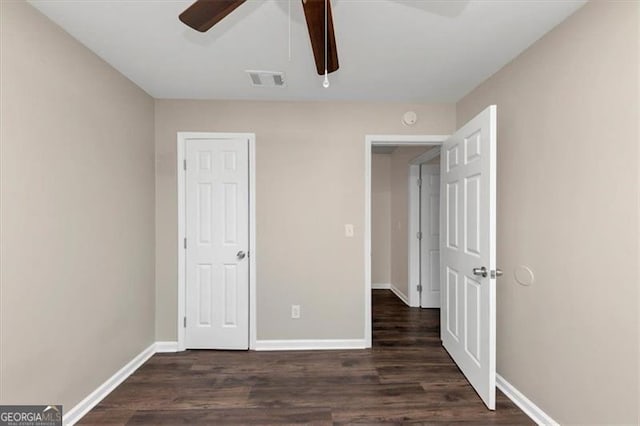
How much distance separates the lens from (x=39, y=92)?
1628 millimetres

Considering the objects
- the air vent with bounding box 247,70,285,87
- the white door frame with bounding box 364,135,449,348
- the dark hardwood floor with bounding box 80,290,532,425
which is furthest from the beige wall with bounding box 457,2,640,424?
the air vent with bounding box 247,70,285,87

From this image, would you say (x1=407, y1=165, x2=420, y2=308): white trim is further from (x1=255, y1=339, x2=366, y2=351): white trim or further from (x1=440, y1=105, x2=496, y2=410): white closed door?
(x1=255, y1=339, x2=366, y2=351): white trim

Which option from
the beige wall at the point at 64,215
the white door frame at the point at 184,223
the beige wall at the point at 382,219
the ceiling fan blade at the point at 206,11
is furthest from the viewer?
the beige wall at the point at 382,219

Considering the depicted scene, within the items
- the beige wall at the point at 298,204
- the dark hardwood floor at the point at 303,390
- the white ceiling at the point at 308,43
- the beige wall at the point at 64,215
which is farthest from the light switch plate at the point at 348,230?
the beige wall at the point at 64,215

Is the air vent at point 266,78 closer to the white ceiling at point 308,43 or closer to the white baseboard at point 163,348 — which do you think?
the white ceiling at point 308,43

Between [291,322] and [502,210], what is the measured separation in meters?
2.04

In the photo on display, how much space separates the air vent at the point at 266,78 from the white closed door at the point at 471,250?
4.87 feet

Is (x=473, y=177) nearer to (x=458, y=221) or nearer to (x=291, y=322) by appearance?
(x=458, y=221)

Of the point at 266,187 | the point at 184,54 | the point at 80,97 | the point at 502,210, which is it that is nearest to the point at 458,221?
the point at 502,210

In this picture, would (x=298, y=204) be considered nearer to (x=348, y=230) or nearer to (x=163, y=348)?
(x=348, y=230)

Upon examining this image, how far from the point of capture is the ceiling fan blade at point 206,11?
1.03m

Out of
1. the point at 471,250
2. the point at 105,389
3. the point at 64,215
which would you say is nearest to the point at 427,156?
the point at 471,250

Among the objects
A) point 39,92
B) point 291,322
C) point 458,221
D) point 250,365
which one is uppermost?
point 39,92

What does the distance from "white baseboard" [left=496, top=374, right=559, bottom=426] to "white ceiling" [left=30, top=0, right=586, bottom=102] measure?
7.52ft
